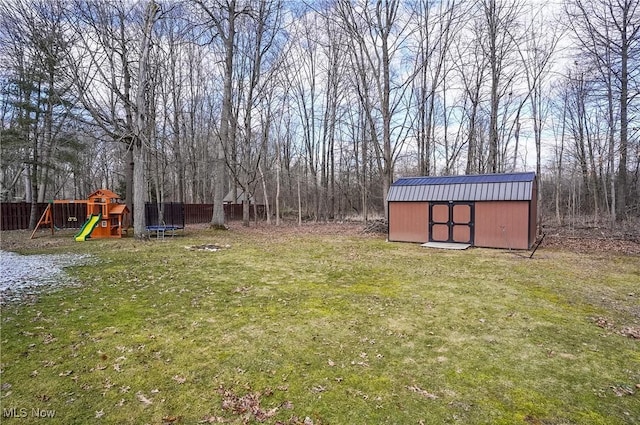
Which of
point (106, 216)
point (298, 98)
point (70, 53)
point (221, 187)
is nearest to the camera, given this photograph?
point (70, 53)

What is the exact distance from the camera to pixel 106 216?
12664mm

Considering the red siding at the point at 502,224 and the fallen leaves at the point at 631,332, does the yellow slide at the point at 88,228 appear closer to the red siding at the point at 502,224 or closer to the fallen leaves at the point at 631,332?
the red siding at the point at 502,224

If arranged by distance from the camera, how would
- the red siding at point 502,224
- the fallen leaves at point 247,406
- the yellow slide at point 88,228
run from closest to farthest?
the fallen leaves at point 247,406 → the red siding at point 502,224 → the yellow slide at point 88,228

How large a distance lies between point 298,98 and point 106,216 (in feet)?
54.7

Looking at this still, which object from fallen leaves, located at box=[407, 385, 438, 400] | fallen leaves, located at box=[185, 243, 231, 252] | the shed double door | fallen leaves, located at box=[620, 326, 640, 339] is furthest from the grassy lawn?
the shed double door

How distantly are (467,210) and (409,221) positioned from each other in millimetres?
2258

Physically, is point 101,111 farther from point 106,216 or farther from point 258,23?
point 258,23

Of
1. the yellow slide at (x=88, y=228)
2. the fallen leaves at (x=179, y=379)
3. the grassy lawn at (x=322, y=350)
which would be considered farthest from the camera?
the yellow slide at (x=88, y=228)

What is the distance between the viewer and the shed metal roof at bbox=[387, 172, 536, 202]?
11617 millimetres

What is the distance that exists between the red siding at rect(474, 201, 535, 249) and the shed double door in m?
0.28

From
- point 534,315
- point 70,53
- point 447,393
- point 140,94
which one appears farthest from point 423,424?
point 70,53

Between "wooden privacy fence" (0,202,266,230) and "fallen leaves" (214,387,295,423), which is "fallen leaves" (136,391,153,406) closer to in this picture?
"fallen leaves" (214,387,295,423)

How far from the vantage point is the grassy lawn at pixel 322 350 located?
2676mm

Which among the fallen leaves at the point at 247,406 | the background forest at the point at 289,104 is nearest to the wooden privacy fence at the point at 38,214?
the background forest at the point at 289,104
